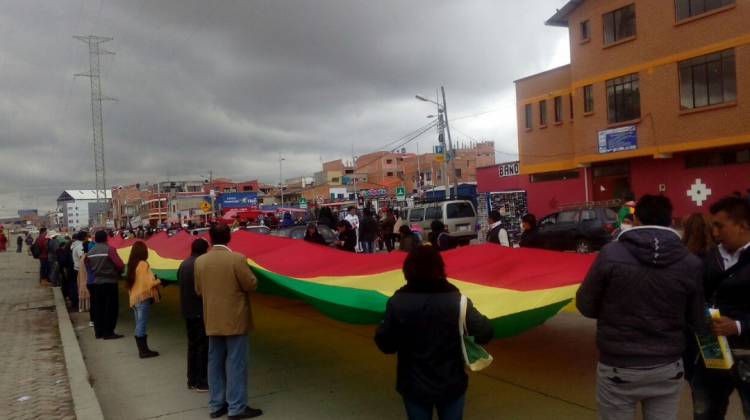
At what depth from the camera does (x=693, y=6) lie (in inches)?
886

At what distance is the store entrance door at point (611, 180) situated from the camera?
27.0 meters

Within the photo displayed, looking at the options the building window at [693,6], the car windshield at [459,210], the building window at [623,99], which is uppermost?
the building window at [693,6]

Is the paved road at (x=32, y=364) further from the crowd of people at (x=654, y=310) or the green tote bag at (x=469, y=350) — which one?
the crowd of people at (x=654, y=310)

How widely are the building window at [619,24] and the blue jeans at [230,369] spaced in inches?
968

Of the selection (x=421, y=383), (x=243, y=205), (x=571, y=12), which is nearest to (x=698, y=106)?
(x=571, y=12)

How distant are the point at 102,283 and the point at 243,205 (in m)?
61.6

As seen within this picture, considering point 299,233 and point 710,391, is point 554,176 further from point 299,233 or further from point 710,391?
point 710,391

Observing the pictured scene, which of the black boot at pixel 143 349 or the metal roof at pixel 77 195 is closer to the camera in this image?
the black boot at pixel 143 349

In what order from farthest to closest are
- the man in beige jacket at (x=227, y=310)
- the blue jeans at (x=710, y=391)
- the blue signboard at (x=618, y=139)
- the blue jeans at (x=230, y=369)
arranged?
the blue signboard at (x=618, y=139) < the blue jeans at (x=230, y=369) < the man in beige jacket at (x=227, y=310) < the blue jeans at (x=710, y=391)

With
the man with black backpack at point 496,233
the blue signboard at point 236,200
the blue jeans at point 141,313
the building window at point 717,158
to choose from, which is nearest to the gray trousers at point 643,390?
the man with black backpack at point 496,233

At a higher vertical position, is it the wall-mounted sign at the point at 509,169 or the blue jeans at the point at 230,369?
the wall-mounted sign at the point at 509,169

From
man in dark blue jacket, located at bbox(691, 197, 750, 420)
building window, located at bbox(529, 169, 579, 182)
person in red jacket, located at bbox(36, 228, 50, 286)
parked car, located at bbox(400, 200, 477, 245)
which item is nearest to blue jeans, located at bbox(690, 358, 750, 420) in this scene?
man in dark blue jacket, located at bbox(691, 197, 750, 420)

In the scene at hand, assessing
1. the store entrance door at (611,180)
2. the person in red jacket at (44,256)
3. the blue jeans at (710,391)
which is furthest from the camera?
the store entrance door at (611,180)

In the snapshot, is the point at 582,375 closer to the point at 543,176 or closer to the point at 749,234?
the point at 749,234
